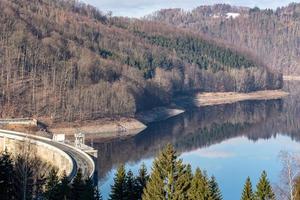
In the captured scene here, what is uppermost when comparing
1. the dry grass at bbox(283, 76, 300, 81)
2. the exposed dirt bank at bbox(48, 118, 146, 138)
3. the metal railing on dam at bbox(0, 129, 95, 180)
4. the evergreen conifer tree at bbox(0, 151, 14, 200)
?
the dry grass at bbox(283, 76, 300, 81)

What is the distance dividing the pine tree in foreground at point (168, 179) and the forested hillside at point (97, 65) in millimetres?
54222

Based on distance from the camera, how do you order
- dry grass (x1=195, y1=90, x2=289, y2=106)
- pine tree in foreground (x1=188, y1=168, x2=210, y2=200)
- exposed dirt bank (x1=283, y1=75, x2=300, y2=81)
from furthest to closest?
exposed dirt bank (x1=283, y1=75, x2=300, y2=81)
dry grass (x1=195, y1=90, x2=289, y2=106)
pine tree in foreground (x1=188, y1=168, x2=210, y2=200)

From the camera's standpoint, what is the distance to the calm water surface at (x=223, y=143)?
50547 mm

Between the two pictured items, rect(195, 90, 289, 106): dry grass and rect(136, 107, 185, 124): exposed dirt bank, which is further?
rect(195, 90, 289, 106): dry grass

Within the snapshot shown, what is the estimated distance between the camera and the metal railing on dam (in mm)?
41469

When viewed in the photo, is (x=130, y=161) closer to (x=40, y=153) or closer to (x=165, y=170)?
(x=40, y=153)

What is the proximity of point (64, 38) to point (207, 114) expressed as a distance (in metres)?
27.8

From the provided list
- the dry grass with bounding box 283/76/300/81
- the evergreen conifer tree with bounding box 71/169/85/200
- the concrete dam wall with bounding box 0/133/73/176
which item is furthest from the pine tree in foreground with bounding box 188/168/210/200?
the dry grass with bounding box 283/76/300/81

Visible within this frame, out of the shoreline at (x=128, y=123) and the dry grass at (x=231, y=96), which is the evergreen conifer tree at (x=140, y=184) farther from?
the dry grass at (x=231, y=96)

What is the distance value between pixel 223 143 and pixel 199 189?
51.5 meters

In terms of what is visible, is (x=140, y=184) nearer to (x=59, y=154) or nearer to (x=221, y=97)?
(x=59, y=154)

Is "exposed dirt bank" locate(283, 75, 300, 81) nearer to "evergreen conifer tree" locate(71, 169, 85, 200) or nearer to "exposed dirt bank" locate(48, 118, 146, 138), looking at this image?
"exposed dirt bank" locate(48, 118, 146, 138)

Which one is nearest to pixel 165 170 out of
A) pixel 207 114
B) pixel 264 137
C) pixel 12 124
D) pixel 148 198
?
pixel 148 198

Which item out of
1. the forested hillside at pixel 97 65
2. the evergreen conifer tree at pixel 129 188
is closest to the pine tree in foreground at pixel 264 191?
the evergreen conifer tree at pixel 129 188
